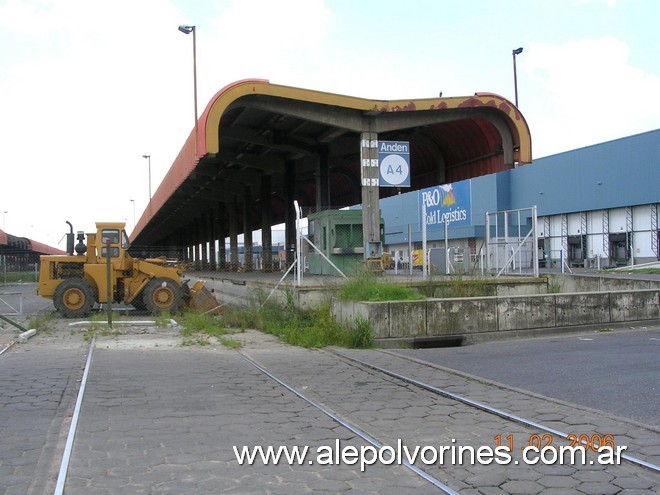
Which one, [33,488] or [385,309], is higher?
[385,309]

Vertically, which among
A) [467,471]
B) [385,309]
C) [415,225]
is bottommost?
[467,471]

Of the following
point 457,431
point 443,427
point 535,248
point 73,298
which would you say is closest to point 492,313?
point 535,248

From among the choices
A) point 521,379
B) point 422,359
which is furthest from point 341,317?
point 521,379

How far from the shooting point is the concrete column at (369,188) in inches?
848

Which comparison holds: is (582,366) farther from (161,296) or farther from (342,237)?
(161,296)

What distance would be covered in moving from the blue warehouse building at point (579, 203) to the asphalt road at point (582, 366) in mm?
31193

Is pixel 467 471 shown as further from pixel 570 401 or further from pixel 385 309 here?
pixel 385 309

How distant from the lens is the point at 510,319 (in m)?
14.0

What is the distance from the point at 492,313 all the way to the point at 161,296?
11.3 metres

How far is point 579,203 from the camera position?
2296 inches

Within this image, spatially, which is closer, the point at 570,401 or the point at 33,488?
the point at 33,488

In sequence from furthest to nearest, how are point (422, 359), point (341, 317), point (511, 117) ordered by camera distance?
point (511, 117) < point (341, 317) < point (422, 359)

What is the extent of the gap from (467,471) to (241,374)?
17.6 feet

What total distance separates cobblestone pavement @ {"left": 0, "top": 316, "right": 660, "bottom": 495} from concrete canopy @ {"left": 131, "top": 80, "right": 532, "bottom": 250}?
10.7 meters
